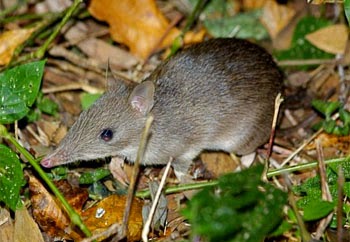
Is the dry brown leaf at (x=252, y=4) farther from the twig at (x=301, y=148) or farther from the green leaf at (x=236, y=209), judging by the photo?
the green leaf at (x=236, y=209)

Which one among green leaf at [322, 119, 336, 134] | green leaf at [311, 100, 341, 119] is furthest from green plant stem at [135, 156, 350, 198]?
green leaf at [311, 100, 341, 119]

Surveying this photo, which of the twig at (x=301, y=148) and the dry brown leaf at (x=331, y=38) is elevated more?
the dry brown leaf at (x=331, y=38)

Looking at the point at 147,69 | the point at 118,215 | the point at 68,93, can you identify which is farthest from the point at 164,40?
the point at 118,215

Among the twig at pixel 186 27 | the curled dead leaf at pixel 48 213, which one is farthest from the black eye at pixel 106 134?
the twig at pixel 186 27

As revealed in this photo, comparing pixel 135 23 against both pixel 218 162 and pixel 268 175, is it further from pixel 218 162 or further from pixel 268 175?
pixel 268 175

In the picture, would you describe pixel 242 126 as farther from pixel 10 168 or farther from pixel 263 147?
pixel 10 168
